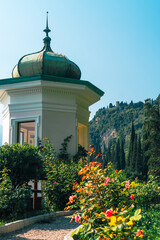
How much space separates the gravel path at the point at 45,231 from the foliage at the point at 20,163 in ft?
4.85

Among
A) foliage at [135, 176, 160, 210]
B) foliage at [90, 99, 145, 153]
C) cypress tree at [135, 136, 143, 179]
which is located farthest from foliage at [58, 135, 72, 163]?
foliage at [90, 99, 145, 153]

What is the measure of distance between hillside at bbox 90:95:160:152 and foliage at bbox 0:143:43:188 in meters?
137

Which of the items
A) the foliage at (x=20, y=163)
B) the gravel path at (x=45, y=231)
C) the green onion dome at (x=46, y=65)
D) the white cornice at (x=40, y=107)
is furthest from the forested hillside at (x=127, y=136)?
the gravel path at (x=45, y=231)

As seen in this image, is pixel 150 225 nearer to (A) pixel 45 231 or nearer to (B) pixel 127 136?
(A) pixel 45 231

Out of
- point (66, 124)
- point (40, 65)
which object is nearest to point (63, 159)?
point (66, 124)

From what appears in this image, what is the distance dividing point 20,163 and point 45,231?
84.9 inches

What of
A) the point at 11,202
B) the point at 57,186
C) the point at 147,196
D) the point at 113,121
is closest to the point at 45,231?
the point at 11,202

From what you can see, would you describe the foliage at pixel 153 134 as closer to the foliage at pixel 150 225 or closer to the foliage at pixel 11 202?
the foliage at pixel 11 202

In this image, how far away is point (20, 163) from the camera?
739 centimetres

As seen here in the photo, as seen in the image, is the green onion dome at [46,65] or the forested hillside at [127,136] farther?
the forested hillside at [127,136]

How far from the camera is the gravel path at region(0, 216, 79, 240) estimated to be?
207 inches

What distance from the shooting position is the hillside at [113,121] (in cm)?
15200

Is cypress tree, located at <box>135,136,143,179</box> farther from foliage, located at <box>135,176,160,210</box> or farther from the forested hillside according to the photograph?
foliage, located at <box>135,176,160,210</box>

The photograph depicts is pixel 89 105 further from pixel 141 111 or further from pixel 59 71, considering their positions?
pixel 141 111
